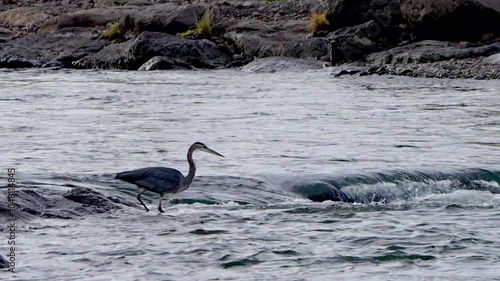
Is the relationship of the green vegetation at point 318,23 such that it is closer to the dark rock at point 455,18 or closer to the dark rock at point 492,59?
the dark rock at point 455,18

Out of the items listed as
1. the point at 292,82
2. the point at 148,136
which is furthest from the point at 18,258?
the point at 292,82

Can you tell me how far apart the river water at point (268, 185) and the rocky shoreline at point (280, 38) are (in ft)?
16.3

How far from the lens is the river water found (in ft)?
32.7

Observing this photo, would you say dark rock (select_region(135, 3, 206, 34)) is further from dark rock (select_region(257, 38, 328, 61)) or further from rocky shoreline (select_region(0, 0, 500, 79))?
dark rock (select_region(257, 38, 328, 61))

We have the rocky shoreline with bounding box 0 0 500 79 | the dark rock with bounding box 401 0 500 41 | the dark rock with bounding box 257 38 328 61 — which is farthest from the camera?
the dark rock with bounding box 257 38 328 61

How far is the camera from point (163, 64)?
107 ft

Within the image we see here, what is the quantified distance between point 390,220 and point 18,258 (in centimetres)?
385

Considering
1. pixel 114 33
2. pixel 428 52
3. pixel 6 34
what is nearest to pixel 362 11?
pixel 428 52

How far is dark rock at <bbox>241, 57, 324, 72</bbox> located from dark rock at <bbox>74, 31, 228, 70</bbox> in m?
1.70

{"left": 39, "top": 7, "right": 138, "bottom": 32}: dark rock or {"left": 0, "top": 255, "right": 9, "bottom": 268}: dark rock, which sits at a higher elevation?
{"left": 0, "top": 255, "right": 9, "bottom": 268}: dark rock

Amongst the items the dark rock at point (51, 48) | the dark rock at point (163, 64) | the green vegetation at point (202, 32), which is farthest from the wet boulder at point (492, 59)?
the dark rock at point (51, 48)

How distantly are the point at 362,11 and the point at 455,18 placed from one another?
10.9 ft

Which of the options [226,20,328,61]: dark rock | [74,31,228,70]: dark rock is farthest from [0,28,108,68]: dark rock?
[226,20,328,61]: dark rock

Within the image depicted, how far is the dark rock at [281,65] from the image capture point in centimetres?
3131
